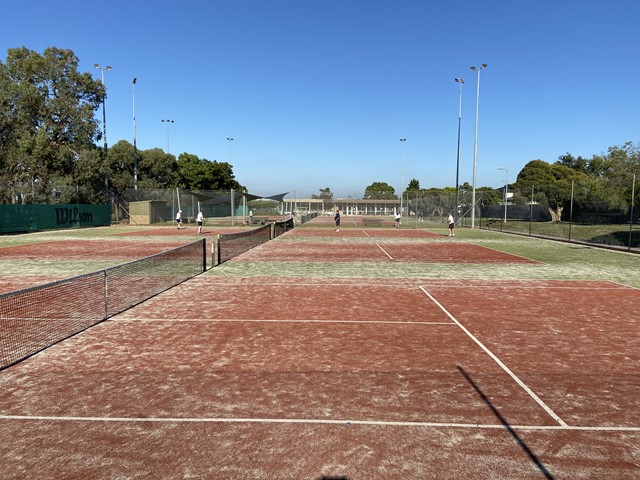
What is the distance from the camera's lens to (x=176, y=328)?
796cm

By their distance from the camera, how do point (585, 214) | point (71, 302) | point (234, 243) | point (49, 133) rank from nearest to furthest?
point (71, 302) < point (234, 243) < point (585, 214) < point (49, 133)

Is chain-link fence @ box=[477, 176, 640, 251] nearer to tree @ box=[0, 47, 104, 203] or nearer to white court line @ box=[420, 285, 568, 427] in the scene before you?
white court line @ box=[420, 285, 568, 427]

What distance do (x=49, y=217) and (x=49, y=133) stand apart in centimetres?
1386

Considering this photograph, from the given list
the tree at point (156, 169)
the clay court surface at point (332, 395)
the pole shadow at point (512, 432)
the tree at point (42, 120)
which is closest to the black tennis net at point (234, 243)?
the clay court surface at point (332, 395)

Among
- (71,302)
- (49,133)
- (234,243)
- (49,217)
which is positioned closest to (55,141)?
Result: (49,133)

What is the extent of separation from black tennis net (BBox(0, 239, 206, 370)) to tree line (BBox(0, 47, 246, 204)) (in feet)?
103

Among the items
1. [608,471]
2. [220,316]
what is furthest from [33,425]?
[608,471]

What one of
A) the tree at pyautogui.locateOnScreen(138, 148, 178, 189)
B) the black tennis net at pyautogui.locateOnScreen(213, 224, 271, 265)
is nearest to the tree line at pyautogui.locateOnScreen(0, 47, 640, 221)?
the tree at pyautogui.locateOnScreen(138, 148, 178, 189)

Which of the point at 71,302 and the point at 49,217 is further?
the point at 49,217

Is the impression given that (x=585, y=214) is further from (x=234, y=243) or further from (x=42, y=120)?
(x=42, y=120)

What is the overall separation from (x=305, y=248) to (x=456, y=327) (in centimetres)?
1564

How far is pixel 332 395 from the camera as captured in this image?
204 inches

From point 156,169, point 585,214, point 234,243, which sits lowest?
point 234,243

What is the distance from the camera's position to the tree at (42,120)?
42.2 m
